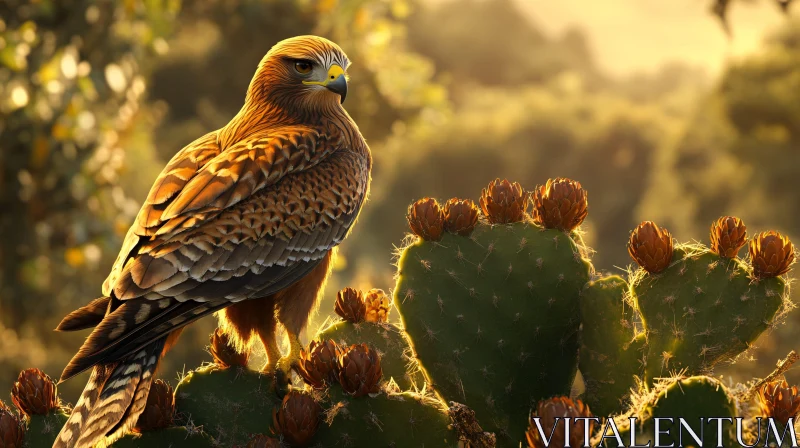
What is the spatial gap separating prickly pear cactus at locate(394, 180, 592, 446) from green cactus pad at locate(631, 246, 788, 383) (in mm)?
421

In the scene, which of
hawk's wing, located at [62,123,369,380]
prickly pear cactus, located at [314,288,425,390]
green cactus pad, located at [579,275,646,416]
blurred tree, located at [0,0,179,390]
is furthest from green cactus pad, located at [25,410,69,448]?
blurred tree, located at [0,0,179,390]

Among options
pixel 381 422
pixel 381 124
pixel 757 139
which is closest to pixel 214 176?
pixel 381 422

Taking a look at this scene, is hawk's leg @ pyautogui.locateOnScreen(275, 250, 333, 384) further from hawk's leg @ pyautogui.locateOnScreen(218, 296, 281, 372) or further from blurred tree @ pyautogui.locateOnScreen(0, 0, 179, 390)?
blurred tree @ pyautogui.locateOnScreen(0, 0, 179, 390)

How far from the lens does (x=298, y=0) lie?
14656 millimetres

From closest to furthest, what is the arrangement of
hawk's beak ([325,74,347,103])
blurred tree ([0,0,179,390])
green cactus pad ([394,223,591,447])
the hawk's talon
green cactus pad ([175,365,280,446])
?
green cactus pad ([175,365,280,446]) → the hawk's talon → green cactus pad ([394,223,591,447]) → hawk's beak ([325,74,347,103]) → blurred tree ([0,0,179,390])

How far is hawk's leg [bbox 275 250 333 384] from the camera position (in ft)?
12.7

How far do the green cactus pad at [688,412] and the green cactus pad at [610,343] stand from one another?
3.08 ft

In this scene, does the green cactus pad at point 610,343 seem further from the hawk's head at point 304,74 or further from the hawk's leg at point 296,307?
the hawk's head at point 304,74

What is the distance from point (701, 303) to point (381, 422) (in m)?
1.23

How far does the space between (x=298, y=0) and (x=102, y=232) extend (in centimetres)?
596

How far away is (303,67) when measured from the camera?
4.40 meters

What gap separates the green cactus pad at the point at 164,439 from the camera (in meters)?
3.28

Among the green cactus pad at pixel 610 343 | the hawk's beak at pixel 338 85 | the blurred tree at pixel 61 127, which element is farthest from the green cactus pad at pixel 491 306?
the blurred tree at pixel 61 127

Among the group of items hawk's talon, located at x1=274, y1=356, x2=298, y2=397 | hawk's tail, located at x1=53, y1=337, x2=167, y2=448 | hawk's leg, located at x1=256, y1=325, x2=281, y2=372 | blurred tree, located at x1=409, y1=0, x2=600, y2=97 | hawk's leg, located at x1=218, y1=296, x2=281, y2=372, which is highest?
blurred tree, located at x1=409, y1=0, x2=600, y2=97
